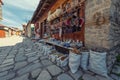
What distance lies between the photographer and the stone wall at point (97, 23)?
2.60m

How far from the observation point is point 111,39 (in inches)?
104

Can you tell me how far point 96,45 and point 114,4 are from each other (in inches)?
42.5

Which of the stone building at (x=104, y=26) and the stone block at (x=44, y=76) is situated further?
the stone block at (x=44, y=76)

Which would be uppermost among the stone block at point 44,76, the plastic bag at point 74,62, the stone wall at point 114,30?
the stone wall at point 114,30

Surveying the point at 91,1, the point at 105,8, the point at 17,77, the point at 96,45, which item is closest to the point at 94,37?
the point at 96,45

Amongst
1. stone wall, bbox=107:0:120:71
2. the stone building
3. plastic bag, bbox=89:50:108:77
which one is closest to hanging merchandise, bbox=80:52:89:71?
plastic bag, bbox=89:50:108:77

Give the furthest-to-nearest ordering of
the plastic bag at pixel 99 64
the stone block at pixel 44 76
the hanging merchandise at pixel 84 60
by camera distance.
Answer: the hanging merchandise at pixel 84 60
the stone block at pixel 44 76
the plastic bag at pixel 99 64

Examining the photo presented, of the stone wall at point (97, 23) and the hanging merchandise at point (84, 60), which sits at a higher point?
the stone wall at point (97, 23)

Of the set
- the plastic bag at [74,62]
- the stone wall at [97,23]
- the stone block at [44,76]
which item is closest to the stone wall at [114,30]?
the stone wall at [97,23]

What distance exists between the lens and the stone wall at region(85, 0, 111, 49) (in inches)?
102

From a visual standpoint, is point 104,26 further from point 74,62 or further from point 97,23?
point 74,62

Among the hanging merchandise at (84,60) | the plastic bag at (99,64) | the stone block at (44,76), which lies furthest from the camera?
A: the hanging merchandise at (84,60)

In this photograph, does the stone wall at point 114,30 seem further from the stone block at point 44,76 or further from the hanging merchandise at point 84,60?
the stone block at point 44,76

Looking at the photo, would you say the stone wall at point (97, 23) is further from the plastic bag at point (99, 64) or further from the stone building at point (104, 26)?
the plastic bag at point (99, 64)
